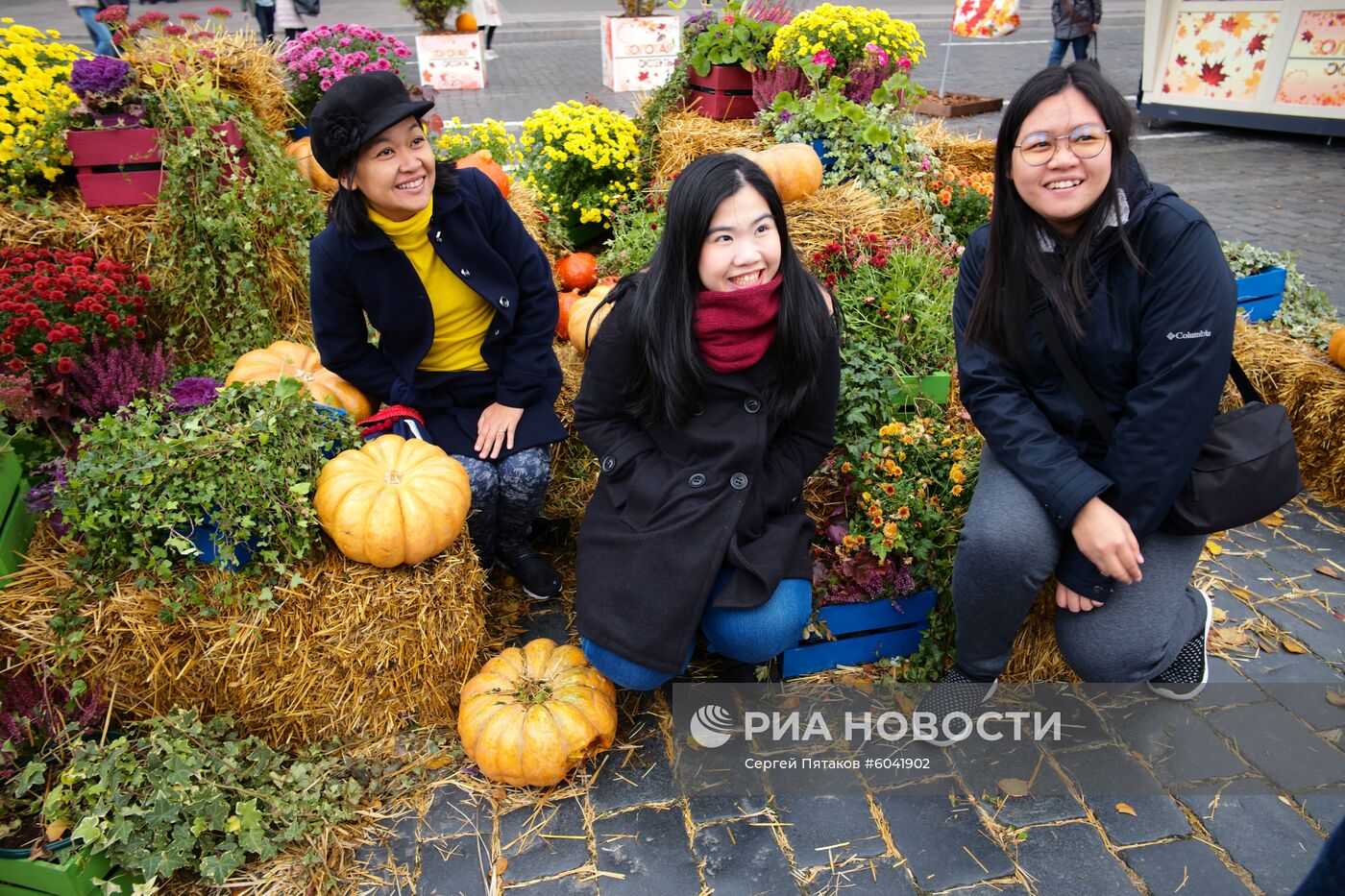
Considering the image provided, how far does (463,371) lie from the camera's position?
3.13m

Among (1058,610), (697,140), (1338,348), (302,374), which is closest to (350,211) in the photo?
(302,374)

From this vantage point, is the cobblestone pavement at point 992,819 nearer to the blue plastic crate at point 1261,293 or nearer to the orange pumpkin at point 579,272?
the blue plastic crate at point 1261,293

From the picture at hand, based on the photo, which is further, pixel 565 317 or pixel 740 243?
pixel 565 317

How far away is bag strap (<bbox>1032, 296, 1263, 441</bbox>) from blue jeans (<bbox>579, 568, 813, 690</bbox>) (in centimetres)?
94

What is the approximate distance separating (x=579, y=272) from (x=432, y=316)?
1830 mm

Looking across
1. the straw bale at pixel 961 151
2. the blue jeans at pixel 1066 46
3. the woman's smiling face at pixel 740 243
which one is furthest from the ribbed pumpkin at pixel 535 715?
the blue jeans at pixel 1066 46

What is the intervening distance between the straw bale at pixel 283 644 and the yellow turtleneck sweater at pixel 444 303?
29.9 inches

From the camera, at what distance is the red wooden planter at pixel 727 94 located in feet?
18.0

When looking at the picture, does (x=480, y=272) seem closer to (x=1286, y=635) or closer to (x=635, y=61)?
(x=1286, y=635)

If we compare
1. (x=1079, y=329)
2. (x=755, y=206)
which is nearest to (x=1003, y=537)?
(x=1079, y=329)

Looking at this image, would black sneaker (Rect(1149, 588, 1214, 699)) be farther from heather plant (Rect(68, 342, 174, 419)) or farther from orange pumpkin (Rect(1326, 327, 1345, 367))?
heather plant (Rect(68, 342, 174, 419))

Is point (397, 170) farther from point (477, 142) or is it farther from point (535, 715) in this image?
point (477, 142)

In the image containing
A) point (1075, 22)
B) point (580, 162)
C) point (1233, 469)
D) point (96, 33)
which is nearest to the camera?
point (1233, 469)

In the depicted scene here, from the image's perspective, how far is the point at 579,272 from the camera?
4746 millimetres
